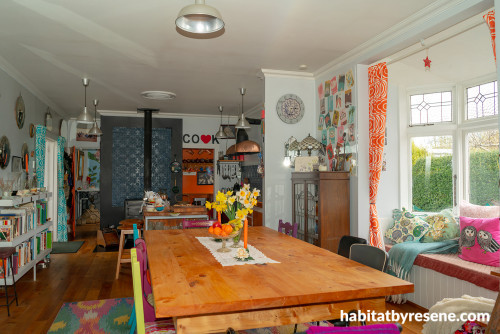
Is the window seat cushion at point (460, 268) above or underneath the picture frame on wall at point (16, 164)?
underneath

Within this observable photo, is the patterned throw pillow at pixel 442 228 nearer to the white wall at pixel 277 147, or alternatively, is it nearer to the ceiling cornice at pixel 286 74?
the white wall at pixel 277 147

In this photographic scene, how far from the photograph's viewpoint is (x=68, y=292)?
4355 millimetres

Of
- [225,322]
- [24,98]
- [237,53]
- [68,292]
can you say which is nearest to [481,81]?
[237,53]

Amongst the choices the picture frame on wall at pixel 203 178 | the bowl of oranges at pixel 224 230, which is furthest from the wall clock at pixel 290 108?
the picture frame on wall at pixel 203 178

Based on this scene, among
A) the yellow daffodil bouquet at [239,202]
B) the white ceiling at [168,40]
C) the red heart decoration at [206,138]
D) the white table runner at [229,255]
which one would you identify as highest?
the white ceiling at [168,40]

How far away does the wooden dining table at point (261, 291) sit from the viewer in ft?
5.36

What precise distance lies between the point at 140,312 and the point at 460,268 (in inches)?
A: 117

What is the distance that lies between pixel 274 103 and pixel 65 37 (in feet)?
8.56

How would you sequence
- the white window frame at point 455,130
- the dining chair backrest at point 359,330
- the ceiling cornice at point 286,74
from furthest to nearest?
the ceiling cornice at point 286,74
the white window frame at point 455,130
the dining chair backrest at point 359,330

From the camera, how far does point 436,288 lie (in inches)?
147

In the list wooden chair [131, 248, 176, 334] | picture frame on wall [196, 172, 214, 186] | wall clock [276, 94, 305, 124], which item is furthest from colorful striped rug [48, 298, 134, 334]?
picture frame on wall [196, 172, 214, 186]

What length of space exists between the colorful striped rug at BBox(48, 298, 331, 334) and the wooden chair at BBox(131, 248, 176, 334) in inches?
34.7

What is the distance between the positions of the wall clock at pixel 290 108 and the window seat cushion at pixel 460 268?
2377mm

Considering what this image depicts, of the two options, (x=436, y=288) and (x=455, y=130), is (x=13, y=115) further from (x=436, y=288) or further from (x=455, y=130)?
(x=455, y=130)
